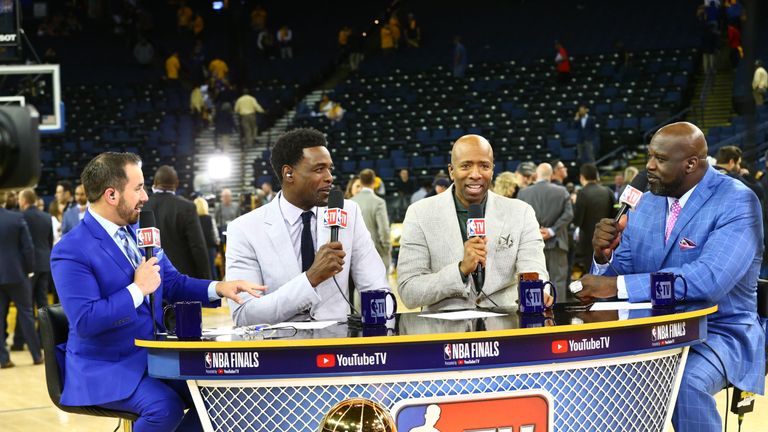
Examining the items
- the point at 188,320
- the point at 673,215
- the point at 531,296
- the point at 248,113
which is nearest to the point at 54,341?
the point at 188,320

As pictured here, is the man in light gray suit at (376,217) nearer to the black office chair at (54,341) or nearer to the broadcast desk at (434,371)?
the black office chair at (54,341)

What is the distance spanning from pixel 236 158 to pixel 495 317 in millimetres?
18300

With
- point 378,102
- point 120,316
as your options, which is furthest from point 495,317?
point 378,102

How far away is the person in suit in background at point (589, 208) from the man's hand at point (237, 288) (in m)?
5.93

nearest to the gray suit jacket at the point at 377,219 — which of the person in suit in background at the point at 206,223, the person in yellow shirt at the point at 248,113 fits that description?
the person in suit in background at the point at 206,223

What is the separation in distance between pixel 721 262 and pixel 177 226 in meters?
4.60

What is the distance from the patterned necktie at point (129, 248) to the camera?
3.90 meters

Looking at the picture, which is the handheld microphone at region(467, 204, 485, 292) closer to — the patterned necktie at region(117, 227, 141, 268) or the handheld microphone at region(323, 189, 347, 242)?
the handheld microphone at region(323, 189, 347, 242)

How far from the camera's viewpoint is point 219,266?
14.2 m

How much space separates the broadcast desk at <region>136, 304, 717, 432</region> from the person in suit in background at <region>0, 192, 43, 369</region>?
557cm

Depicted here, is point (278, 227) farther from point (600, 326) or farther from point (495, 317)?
point (600, 326)

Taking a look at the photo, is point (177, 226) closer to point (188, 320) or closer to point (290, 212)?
point (290, 212)

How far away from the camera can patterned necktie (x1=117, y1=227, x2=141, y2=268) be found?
3.90 metres

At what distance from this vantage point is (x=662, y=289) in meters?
3.83
